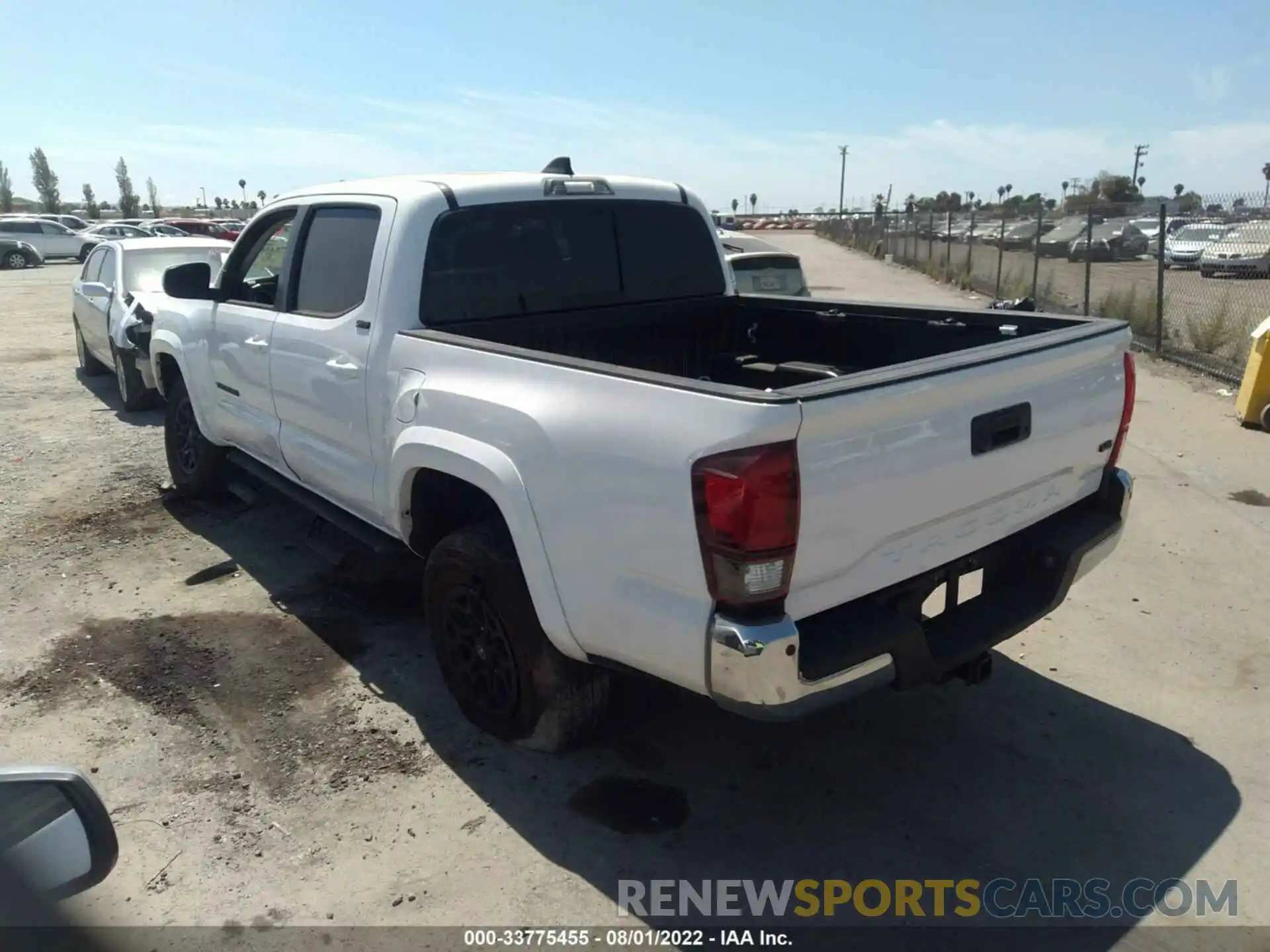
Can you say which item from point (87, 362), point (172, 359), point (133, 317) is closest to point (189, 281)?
point (172, 359)

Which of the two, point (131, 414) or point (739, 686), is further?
point (131, 414)

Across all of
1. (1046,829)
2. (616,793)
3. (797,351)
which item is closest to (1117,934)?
(1046,829)

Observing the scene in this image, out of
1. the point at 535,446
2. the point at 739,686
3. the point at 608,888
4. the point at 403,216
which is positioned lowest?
the point at 608,888

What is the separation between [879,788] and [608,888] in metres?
1.09

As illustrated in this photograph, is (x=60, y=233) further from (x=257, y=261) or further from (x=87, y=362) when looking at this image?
(x=257, y=261)

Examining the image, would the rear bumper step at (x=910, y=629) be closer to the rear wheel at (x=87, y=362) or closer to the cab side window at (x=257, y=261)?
the cab side window at (x=257, y=261)

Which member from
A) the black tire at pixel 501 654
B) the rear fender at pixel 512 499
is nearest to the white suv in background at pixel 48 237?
the black tire at pixel 501 654

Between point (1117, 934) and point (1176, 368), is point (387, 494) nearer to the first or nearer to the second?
point (1117, 934)

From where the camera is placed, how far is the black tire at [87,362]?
37.8ft

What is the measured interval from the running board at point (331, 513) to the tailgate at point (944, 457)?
213cm

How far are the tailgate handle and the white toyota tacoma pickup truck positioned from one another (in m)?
A: 0.01

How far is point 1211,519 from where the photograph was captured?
6066 mm

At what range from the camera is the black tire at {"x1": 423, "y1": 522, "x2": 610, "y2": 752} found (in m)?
3.36

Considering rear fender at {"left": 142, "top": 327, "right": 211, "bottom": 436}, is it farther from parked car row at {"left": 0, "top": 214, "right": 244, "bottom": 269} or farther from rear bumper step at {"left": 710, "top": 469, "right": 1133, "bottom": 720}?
parked car row at {"left": 0, "top": 214, "right": 244, "bottom": 269}
